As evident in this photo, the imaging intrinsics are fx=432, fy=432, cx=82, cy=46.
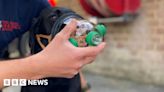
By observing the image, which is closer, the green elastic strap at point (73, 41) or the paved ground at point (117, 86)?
the green elastic strap at point (73, 41)

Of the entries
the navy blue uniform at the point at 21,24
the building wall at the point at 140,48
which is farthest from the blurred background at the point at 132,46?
the navy blue uniform at the point at 21,24

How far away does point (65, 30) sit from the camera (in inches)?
50.9

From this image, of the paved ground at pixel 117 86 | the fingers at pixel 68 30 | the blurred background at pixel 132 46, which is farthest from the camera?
the blurred background at pixel 132 46

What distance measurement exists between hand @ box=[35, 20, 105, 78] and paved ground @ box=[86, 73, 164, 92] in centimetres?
323

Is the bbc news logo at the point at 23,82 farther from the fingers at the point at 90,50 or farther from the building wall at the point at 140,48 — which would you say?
the building wall at the point at 140,48

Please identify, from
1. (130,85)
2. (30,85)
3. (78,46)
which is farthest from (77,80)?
(130,85)

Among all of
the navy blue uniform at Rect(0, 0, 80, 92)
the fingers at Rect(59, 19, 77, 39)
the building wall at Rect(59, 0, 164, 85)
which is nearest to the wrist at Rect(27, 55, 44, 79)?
the fingers at Rect(59, 19, 77, 39)

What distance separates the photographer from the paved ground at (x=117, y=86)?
14.9ft

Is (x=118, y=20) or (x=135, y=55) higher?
(x=118, y=20)

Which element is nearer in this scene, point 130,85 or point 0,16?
point 0,16

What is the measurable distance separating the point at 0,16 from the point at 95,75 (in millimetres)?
4193

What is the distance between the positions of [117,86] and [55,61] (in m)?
3.54

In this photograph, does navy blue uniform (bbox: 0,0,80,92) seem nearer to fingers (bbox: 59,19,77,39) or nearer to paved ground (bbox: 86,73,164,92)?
fingers (bbox: 59,19,77,39)

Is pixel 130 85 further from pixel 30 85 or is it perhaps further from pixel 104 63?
pixel 30 85
